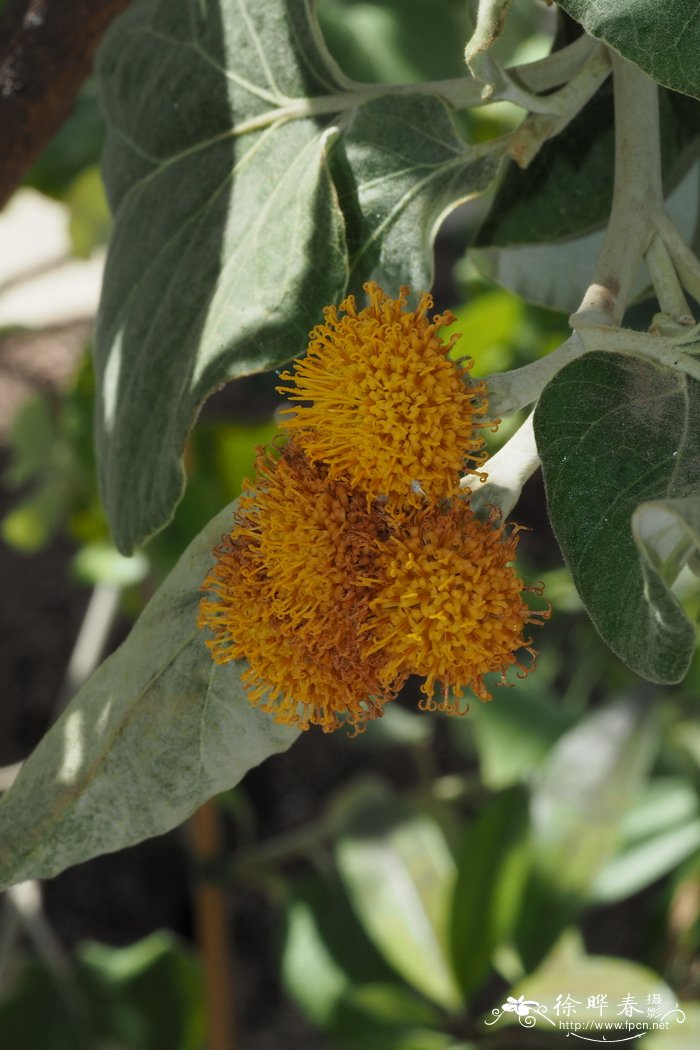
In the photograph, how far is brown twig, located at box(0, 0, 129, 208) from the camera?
0.76m

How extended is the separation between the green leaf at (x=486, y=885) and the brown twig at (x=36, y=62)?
77 centimetres

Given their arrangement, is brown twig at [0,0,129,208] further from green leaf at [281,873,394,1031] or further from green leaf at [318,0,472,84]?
green leaf at [281,873,394,1031]

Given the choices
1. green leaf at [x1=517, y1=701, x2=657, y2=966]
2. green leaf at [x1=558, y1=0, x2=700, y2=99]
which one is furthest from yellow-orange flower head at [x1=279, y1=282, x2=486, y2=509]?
green leaf at [x1=517, y1=701, x2=657, y2=966]

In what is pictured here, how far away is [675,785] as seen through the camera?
1.37 meters

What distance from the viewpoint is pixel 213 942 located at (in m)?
1.31

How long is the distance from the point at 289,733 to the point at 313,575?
0.25 ft

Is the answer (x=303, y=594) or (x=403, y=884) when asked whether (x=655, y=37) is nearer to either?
(x=303, y=594)

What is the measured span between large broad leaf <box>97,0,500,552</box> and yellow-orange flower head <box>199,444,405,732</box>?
70mm

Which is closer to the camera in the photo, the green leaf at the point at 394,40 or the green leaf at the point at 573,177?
the green leaf at the point at 573,177

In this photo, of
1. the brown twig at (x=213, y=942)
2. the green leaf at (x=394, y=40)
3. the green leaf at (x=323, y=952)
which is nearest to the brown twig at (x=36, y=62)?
the green leaf at (x=394, y=40)

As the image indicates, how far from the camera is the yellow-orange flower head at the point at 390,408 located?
0.46 m

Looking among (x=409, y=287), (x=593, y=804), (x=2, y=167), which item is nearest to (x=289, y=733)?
(x=409, y=287)

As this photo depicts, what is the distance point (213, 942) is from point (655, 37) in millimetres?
1119

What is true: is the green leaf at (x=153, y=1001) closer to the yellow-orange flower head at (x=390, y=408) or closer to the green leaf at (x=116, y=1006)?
the green leaf at (x=116, y=1006)
